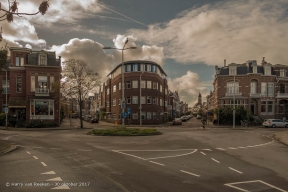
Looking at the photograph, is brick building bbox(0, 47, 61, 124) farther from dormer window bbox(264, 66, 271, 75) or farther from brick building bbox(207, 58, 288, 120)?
dormer window bbox(264, 66, 271, 75)

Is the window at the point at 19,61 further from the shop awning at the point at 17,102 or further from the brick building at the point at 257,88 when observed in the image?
the brick building at the point at 257,88

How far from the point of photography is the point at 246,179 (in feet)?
28.5

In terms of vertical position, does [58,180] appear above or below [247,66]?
below

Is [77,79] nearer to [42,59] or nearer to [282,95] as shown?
[42,59]

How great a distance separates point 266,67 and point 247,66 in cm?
417

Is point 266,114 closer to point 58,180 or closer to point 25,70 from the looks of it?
point 25,70

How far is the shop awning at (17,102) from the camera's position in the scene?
39.9 m

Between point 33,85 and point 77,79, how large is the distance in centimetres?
774

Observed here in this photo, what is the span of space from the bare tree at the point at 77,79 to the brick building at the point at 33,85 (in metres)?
2.72

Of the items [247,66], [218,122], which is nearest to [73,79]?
[218,122]

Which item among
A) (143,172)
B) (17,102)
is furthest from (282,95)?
(143,172)

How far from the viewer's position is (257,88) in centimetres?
5431

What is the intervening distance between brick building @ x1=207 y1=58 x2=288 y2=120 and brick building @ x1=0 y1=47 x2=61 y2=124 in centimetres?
3443

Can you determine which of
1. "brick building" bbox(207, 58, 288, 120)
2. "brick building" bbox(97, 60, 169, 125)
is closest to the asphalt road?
"brick building" bbox(97, 60, 169, 125)
